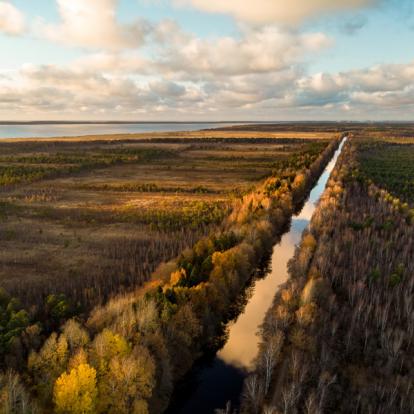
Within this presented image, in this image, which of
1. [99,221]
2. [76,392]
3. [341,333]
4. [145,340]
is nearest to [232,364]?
[341,333]

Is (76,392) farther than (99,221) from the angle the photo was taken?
No

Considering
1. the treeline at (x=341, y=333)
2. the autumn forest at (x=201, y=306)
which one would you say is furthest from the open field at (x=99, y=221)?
the treeline at (x=341, y=333)

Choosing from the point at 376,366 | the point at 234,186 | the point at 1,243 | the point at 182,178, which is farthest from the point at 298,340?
the point at 182,178

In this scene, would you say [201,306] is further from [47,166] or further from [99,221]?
[47,166]

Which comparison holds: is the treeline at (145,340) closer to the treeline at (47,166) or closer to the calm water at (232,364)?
the calm water at (232,364)

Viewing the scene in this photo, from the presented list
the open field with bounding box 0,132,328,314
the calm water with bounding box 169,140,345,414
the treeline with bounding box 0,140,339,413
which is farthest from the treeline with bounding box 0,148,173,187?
the calm water with bounding box 169,140,345,414

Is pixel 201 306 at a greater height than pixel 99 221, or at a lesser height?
lesser

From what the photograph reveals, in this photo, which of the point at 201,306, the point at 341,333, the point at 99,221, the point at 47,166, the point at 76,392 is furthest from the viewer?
the point at 47,166

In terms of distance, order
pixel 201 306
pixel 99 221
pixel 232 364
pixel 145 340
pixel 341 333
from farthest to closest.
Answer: pixel 99 221 → pixel 201 306 → pixel 232 364 → pixel 341 333 → pixel 145 340

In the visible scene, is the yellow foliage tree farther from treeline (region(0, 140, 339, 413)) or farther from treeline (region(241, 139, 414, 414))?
treeline (region(241, 139, 414, 414))
